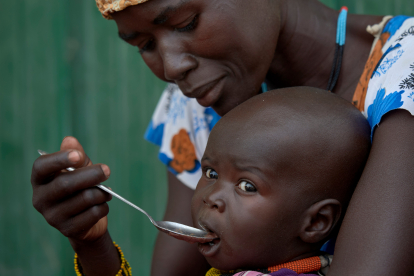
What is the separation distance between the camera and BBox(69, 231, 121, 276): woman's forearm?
51.7 inches

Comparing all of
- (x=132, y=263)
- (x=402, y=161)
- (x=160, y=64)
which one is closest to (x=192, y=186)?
(x=160, y=64)

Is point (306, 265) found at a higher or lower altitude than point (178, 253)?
higher

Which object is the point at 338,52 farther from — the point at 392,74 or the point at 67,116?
the point at 67,116

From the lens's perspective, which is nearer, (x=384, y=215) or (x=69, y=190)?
(x=384, y=215)

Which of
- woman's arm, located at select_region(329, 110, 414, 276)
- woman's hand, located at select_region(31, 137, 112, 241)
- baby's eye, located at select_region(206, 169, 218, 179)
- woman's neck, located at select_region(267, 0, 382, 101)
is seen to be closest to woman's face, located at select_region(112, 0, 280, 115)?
woman's neck, located at select_region(267, 0, 382, 101)

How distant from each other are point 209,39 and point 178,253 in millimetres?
879

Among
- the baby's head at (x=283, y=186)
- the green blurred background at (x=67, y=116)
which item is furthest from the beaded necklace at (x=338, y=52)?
the green blurred background at (x=67, y=116)

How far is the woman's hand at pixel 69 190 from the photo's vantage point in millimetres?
1043

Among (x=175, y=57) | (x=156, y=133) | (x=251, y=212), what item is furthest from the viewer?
(x=156, y=133)

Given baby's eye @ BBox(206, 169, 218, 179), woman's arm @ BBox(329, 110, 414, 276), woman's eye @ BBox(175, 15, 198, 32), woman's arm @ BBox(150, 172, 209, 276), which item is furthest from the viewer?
woman's arm @ BBox(150, 172, 209, 276)

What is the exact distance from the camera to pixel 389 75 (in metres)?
1.07

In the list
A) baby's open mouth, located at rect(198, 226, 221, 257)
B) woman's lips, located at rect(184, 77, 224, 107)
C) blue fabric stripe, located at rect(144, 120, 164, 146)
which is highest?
woman's lips, located at rect(184, 77, 224, 107)

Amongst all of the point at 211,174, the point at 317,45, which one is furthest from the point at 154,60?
the point at 317,45

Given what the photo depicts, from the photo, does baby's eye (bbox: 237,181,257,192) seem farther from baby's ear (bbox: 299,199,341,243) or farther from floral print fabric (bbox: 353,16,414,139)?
floral print fabric (bbox: 353,16,414,139)
